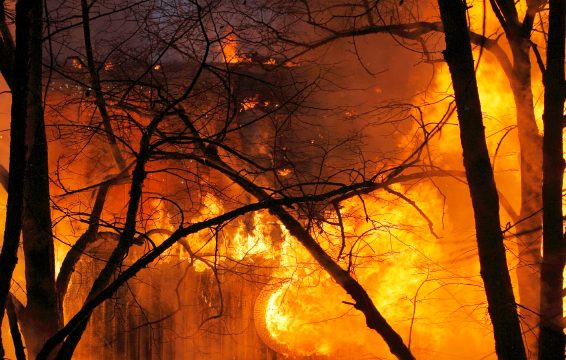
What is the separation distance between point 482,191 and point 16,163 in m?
3.31

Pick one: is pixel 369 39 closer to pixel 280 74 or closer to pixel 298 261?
pixel 280 74

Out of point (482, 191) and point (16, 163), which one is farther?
point (482, 191)

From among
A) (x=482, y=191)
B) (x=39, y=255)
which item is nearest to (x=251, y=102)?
(x=39, y=255)

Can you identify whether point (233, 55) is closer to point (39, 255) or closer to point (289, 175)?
point (289, 175)

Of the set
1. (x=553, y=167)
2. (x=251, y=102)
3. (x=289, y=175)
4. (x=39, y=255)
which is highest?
(x=251, y=102)

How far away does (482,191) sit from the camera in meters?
4.44

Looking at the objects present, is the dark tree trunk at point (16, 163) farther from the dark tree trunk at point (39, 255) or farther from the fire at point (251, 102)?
the fire at point (251, 102)

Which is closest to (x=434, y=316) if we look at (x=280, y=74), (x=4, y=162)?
(x=280, y=74)

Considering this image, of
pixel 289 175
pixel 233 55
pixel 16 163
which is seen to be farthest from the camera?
pixel 233 55

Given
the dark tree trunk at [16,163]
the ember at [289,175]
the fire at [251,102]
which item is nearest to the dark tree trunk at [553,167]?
the ember at [289,175]

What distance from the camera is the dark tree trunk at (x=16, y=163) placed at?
3.40 metres

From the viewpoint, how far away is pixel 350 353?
10688 millimetres

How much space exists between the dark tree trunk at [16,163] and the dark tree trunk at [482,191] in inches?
121

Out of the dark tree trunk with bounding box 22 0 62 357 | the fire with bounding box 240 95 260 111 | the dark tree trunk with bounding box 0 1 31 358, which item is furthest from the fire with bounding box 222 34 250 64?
the dark tree trunk with bounding box 0 1 31 358
